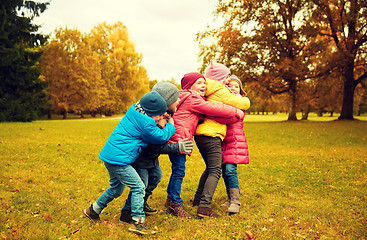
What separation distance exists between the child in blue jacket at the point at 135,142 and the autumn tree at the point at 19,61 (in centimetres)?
2750

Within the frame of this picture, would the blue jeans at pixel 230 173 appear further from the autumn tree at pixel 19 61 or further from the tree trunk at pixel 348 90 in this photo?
the autumn tree at pixel 19 61

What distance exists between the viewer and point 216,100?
4938 mm

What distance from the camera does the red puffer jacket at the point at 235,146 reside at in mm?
5074

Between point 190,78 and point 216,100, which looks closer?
point 190,78

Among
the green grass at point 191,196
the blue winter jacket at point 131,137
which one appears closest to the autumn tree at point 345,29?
the green grass at point 191,196

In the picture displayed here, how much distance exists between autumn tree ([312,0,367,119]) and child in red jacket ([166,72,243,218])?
2513cm

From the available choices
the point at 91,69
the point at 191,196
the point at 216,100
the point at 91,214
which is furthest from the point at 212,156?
the point at 91,69

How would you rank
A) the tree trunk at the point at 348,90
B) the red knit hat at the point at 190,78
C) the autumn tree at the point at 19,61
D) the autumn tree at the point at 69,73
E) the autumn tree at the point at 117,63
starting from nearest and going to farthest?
the red knit hat at the point at 190,78, the autumn tree at the point at 19,61, the tree trunk at the point at 348,90, the autumn tree at the point at 69,73, the autumn tree at the point at 117,63

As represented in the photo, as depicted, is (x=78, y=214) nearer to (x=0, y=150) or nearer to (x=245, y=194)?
(x=245, y=194)

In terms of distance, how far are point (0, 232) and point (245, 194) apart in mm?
4621

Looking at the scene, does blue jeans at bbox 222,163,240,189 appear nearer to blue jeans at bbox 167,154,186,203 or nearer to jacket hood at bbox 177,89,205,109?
blue jeans at bbox 167,154,186,203

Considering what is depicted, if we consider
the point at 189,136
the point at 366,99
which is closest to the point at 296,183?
the point at 189,136

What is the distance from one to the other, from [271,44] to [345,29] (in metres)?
8.40

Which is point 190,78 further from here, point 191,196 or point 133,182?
point 191,196
